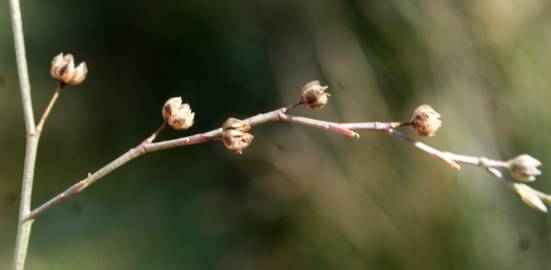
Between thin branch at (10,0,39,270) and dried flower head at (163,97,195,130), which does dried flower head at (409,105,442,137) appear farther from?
thin branch at (10,0,39,270)

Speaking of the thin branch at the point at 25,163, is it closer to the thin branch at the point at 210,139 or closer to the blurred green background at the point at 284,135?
the thin branch at the point at 210,139

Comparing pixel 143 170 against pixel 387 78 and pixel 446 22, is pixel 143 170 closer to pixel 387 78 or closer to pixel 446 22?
pixel 387 78

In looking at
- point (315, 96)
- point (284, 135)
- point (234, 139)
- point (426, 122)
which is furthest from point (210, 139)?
point (284, 135)

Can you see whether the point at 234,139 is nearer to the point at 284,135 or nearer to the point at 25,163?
the point at 25,163

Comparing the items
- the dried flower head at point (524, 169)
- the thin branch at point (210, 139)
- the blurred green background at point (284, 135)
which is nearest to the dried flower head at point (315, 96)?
the thin branch at point (210, 139)

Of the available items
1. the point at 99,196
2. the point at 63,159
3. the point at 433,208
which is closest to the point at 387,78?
the point at 433,208

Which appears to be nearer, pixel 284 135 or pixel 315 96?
pixel 315 96

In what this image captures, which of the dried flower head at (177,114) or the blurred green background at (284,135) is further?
the blurred green background at (284,135)
